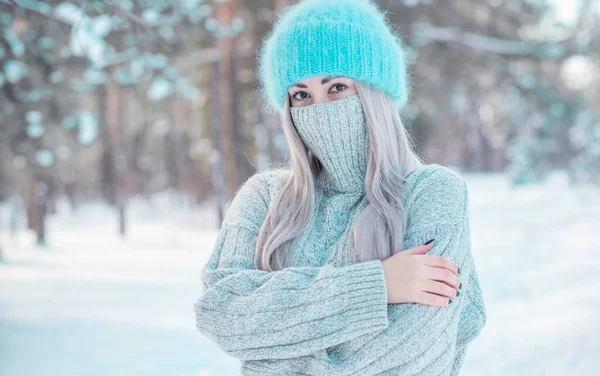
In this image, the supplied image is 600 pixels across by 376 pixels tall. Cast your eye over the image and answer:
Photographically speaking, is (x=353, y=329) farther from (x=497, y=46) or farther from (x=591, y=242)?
(x=497, y=46)

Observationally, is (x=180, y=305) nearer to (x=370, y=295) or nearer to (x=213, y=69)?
(x=370, y=295)

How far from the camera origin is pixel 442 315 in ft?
6.15

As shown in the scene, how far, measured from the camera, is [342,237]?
2172 millimetres

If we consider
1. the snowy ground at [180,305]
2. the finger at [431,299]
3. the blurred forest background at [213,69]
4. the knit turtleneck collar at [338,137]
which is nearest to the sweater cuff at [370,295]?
the finger at [431,299]

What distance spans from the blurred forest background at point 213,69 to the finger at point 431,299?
1.54 meters

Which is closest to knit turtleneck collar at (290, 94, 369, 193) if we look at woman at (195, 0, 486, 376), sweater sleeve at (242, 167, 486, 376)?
woman at (195, 0, 486, 376)

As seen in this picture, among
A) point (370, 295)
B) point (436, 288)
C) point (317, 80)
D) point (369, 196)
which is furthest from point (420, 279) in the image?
point (317, 80)

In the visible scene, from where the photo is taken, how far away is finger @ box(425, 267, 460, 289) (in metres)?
1.87

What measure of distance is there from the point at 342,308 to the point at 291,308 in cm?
18

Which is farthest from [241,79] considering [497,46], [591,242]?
[591,242]

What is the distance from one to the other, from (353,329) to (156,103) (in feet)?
50.3

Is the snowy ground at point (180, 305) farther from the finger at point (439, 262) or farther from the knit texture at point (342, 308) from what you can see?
→ the finger at point (439, 262)

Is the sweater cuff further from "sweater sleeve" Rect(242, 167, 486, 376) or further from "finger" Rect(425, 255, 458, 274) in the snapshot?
"finger" Rect(425, 255, 458, 274)

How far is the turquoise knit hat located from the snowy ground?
2.70m
